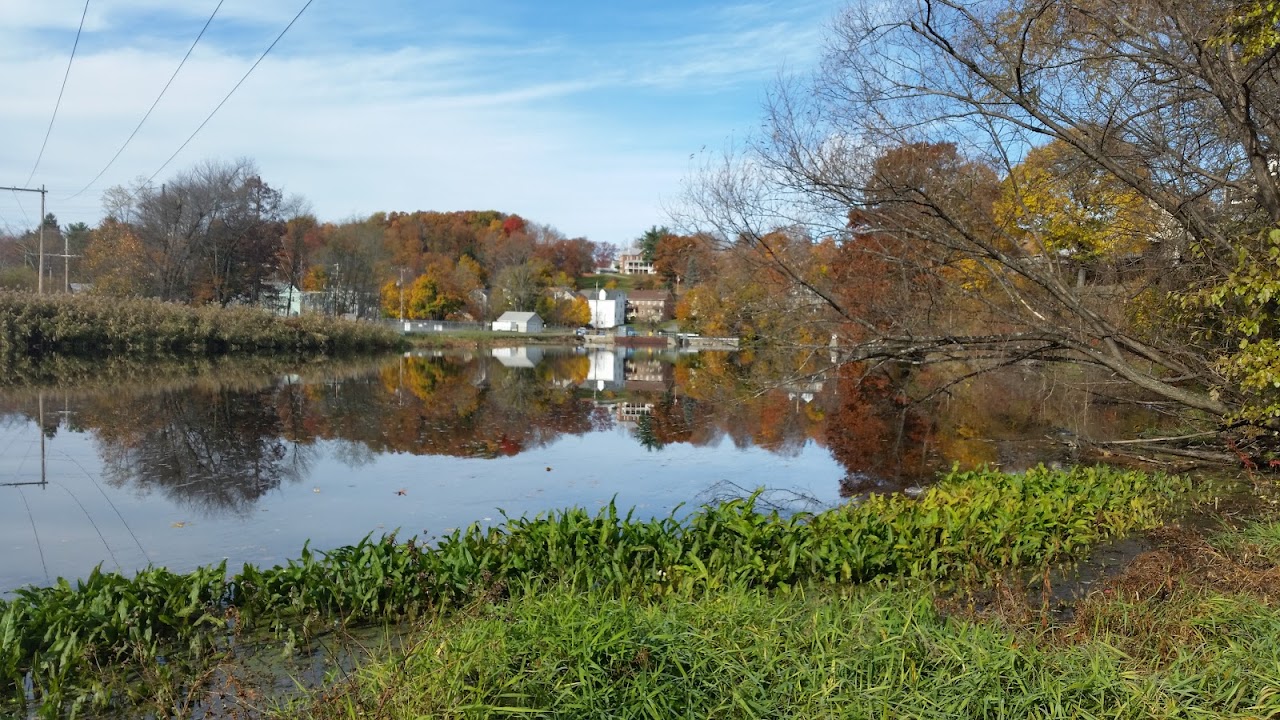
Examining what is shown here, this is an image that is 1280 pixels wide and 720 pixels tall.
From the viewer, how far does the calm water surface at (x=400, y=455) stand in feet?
29.1

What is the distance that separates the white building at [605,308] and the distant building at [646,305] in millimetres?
2708

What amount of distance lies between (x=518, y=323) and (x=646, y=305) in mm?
36562

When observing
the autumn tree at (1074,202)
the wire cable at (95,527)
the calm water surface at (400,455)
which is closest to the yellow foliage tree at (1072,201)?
the autumn tree at (1074,202)

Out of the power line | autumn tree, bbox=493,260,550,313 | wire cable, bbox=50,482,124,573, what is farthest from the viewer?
autumn tree, bbox=493,260,550,313

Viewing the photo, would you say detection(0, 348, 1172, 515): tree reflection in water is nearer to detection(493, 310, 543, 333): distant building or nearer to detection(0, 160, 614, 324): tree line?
detection(0, 160, 614, 324): tree line

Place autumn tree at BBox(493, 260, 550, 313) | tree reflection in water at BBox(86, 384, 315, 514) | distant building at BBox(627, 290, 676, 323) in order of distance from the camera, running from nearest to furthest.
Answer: tree reflection in water at BBox(86, 384, 315, 514) → autumn tree at BBox(493, 260, 550, 313) → distant building at BBox(627, 290, 676, 323)

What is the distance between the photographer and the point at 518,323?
91812mm

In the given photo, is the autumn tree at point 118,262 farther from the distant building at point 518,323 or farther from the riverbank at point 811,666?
the riverbank at point 811,666

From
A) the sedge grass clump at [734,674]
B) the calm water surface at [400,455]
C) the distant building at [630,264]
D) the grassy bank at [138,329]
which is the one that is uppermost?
the distant building at [630,264]

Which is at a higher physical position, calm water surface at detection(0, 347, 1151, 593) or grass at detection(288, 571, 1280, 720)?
grass at detection(288, 571, 1280, 720)

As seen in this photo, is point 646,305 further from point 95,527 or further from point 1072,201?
point 95,527

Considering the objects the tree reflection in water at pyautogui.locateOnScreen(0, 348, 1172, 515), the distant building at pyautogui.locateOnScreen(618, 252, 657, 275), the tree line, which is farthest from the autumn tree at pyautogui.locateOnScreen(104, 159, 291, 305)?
the distant building at pyautogui.locateOnScreen(618, 252, 657, 275)

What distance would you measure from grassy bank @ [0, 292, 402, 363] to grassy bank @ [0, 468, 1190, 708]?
30650 mm

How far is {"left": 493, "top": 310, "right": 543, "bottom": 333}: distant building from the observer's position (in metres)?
91.8
